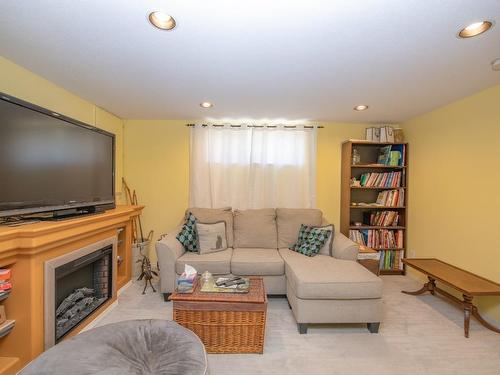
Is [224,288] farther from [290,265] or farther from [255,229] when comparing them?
[255,229]

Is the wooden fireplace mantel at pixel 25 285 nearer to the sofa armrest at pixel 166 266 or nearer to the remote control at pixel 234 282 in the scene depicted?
the sofa armrest at pixel 166 266

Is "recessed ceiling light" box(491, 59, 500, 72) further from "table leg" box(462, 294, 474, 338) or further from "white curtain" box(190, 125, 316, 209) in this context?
"white curtain" box(190, 125, 316, 209)

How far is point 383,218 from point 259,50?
2.92 metres

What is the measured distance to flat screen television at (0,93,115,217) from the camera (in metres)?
1.54

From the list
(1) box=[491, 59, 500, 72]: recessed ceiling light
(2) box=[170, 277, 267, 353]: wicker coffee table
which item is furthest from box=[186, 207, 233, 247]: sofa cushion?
(1) box=[491, 59, 500, 72]: recessed ceiling light

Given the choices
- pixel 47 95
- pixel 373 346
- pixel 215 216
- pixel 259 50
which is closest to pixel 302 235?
pixel 215 216

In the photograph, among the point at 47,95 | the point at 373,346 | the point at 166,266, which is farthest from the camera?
the point at 166,266

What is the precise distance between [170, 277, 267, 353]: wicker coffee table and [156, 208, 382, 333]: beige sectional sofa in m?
0.45

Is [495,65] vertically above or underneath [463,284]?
above

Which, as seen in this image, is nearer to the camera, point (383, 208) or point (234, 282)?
point (234, 282)

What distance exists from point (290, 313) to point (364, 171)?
2.35 metres

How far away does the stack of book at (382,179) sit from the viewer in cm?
357

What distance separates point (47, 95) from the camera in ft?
7.56

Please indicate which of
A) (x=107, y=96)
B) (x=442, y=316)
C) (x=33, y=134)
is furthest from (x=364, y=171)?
(x=33, y=134)
